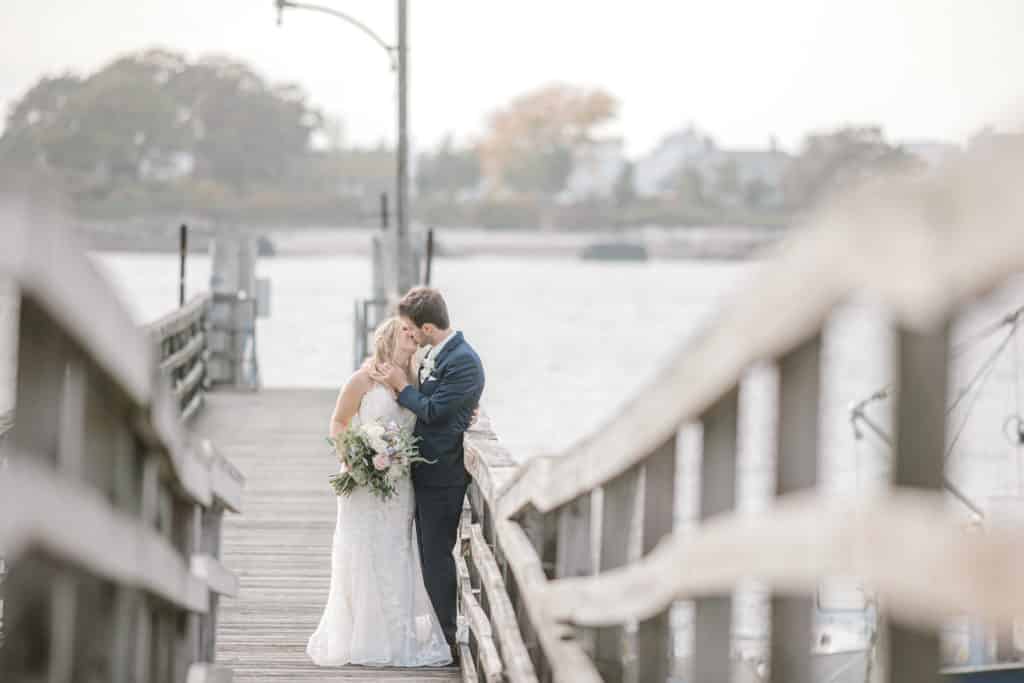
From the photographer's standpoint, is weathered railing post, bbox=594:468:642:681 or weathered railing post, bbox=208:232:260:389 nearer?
weathered railing post, bbox=594:468:642:681

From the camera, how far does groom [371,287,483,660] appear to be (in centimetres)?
688

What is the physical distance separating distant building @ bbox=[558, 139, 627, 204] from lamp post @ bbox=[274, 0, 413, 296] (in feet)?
286

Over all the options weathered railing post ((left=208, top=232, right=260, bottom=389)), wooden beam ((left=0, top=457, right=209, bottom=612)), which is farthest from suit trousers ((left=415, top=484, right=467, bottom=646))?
weathered railing post ((left=208, top=232, right=260, bottom=389))

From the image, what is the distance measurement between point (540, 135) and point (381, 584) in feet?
354

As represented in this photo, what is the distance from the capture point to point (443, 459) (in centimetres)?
715

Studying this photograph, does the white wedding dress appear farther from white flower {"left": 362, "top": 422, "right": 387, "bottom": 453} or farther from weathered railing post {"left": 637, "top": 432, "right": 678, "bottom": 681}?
weathered railing post {"left": 637, "top": 432, "right": 678, "bottom": 681}

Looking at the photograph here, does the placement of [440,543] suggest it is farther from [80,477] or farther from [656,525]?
[80,477]

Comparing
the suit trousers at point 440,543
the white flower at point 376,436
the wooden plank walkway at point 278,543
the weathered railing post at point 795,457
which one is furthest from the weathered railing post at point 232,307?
the weathered railing post at point 795,457

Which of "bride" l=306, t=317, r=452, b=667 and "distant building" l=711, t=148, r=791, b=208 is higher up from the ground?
"distant building" l=711, t=148, r=791, b=208

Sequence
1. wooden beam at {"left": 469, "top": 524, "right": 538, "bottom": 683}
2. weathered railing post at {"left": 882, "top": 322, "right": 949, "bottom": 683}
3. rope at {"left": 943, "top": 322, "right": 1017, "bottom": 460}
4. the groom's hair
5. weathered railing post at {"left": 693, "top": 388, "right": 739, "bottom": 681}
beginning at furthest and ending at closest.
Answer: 1. the groom's hair
2. wooden beam at {"left": 469, "top": 524, "right": 538, "bottom": 683}
3. weathered railing post at {"left": 693, "top": 388, "right": 739, "bottom": 681}
4. rope at {"left": 943, "top": 322, "right": 1017, "bottom": 460}
5. weathered railing post at {"left": 882, "top": 322, "right": 949, "bottom": 683}

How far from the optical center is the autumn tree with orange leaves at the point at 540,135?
111m

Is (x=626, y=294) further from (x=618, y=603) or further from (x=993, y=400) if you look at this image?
(x=618, y=603)

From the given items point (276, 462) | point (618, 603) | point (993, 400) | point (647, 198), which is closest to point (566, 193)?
point (647, 198)

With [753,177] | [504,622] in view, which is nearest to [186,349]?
[504,622]
